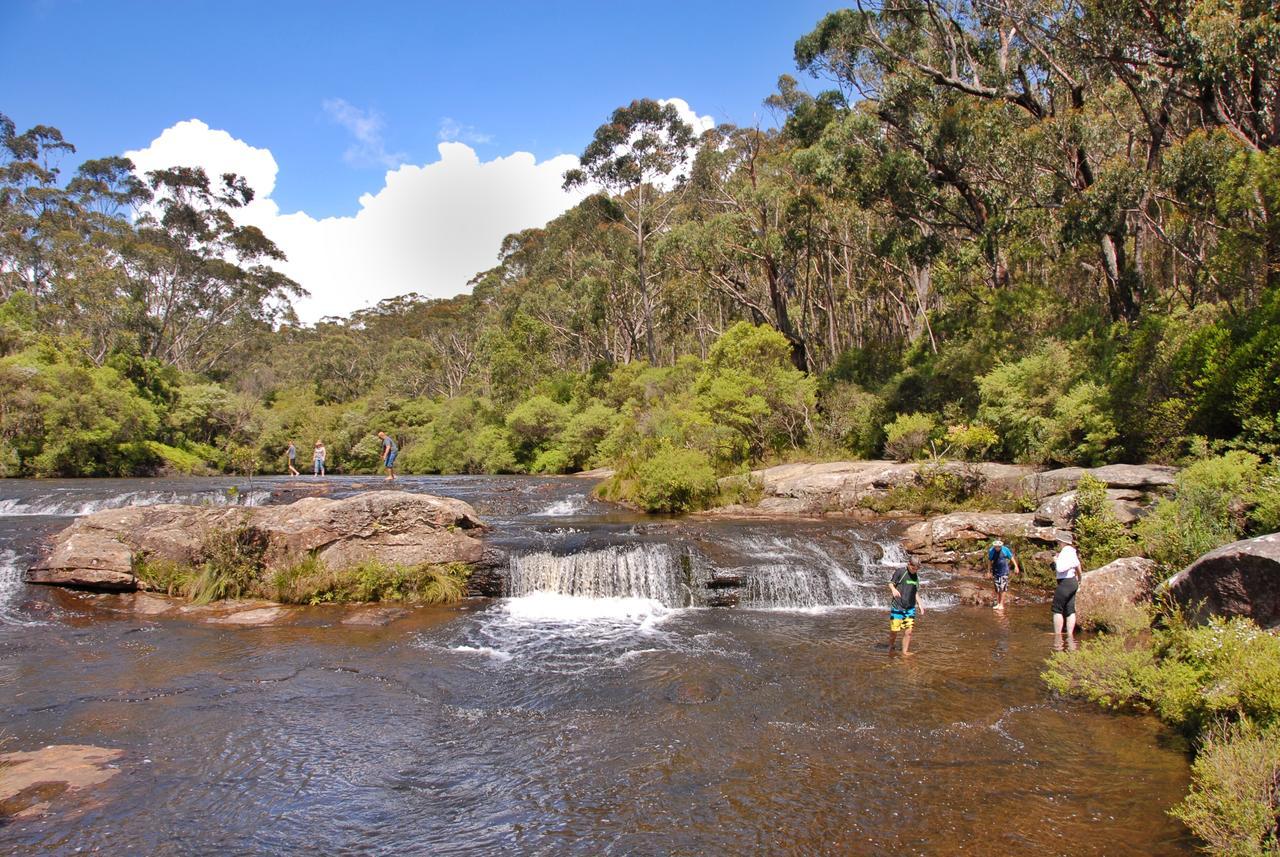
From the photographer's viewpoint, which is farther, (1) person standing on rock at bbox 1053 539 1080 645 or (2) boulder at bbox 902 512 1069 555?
(2) boulder at bbox 902 512 1069 555

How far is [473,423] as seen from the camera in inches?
1780

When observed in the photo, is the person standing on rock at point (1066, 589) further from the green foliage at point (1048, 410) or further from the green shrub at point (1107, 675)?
the green foliage at point (1048, 410)

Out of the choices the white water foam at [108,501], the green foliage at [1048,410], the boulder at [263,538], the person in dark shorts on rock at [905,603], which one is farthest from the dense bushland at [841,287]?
the white water foam at [108,501]

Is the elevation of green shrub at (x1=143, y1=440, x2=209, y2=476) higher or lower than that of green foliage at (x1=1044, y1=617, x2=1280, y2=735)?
higher

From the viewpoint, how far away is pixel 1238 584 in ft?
25.7

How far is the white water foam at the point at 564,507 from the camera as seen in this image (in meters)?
21.1

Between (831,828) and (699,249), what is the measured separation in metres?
29.5

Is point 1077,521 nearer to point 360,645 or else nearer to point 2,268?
point 360,645

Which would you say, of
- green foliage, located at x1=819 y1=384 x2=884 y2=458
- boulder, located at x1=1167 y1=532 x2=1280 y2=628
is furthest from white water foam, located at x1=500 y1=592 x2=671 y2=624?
green foliage, located at x1=819 y1=384 x2=884 y2=458

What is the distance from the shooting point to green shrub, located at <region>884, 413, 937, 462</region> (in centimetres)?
2142

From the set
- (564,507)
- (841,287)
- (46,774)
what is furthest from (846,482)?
(841,287)

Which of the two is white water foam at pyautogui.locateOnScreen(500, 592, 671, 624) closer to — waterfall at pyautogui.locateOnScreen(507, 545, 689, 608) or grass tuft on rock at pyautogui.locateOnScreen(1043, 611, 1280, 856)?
waterfall at pyautogui.locateOnScreen(507, 545, 689, 608)

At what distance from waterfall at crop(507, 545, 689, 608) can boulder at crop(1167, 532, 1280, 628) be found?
7318mm

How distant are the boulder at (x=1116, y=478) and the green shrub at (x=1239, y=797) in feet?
30.1
